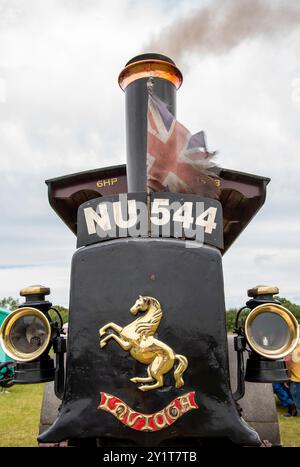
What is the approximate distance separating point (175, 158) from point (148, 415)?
148cm

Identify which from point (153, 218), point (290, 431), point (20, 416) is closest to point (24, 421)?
point (20, 416)

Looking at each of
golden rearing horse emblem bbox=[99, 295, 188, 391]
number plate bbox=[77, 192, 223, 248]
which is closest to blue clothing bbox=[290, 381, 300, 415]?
number plate bbox=[77, 192, 223, 248]

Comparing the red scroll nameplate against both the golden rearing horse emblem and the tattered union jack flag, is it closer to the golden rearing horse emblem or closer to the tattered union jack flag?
the golden rearing horse emblem

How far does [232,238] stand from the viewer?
4.76m

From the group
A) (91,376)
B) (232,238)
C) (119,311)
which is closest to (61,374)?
(91,376)

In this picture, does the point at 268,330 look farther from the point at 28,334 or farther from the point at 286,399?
the point at 286,399

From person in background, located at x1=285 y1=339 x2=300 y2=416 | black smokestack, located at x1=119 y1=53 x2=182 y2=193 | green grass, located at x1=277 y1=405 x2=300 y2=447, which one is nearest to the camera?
black smokestack, located at x1=119 y1=53 x2=182 y2=193

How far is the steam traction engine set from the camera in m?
2.12

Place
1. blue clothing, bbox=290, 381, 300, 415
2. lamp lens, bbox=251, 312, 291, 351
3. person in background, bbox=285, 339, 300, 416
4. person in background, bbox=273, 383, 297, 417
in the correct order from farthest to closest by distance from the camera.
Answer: person in background, bbox=273, 383, 297, 417
blue clothing, bbox=290, 381, 300, 415
person in background, bbox=285, 339, 300, 416
lamp lens, bbox=251, 312, 291, 351

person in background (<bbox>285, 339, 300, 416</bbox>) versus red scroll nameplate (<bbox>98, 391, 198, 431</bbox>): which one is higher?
red scroll nameplate (<bbox>98, 391, 198, 431</bbox>)

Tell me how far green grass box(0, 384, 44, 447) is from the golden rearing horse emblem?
4.03m

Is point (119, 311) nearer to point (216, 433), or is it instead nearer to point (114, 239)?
point (114, 239)

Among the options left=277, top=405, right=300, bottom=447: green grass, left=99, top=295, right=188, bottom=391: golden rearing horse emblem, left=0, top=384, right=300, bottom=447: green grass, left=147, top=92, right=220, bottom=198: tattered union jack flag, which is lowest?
left=277, top=405, right=300, bottom=447: green grass

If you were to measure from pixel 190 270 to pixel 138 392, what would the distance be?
662 mm
